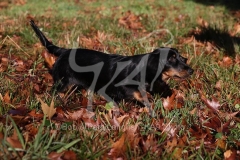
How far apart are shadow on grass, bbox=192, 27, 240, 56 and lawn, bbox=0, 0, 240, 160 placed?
14 mm

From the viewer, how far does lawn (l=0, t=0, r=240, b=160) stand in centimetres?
196

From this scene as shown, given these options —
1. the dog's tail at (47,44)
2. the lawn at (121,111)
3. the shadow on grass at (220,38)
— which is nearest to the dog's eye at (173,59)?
the lawn at (121,111)

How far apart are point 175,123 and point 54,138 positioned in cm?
99

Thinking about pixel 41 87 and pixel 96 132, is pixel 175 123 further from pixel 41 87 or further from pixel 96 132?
pixel 41 87

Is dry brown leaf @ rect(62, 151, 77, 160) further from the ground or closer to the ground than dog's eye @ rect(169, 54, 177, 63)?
closer to the ground

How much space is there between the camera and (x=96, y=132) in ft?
7.13

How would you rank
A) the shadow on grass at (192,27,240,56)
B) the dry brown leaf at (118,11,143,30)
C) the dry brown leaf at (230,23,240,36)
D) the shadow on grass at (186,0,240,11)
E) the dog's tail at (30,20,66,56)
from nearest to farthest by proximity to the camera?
the dog's tail at (30,20,66,56), the shadow on grass at (192,27,240,56), the dry brown leaf at (230,23,240,36), the dry brown leaf at (118,11,143,30), the shadow on grass at (186,0,240,11)

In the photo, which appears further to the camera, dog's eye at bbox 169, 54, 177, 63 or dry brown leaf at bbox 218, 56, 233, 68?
dry brown leaf at bbox 218, 56, 233, 68

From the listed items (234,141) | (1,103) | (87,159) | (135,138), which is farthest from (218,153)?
(1,103)

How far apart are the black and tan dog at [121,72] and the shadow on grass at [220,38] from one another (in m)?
1.58

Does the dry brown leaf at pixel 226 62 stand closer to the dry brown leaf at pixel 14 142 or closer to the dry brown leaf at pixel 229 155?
the dry brown leaf at pixel 229 155

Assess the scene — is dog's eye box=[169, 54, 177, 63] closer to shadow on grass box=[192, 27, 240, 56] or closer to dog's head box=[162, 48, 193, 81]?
dog's head box=[162, 48, 193, 81]

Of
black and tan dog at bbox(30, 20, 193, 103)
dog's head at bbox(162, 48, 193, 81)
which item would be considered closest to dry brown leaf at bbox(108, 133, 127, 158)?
black and tan dog at bbox(30, 20, 193, 103)

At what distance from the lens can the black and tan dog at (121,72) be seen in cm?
298
